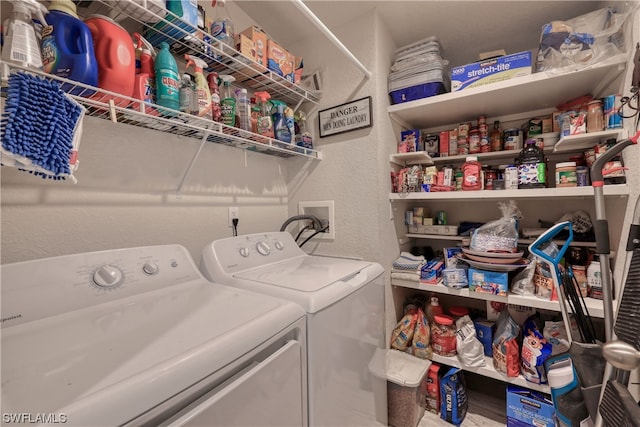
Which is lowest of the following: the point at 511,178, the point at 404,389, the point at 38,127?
the point at 404,389

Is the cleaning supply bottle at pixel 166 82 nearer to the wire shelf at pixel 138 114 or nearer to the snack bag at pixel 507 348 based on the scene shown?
the wire shelf at pixel 138 114

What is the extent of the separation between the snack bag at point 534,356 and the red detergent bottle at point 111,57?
217 centimetres

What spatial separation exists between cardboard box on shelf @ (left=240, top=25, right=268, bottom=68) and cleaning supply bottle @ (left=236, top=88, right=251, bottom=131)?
7.4 inches

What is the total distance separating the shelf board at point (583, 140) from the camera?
3.89ft

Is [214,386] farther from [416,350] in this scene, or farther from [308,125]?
[308,125]

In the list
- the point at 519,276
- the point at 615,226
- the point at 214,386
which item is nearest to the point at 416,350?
the point at 519,276

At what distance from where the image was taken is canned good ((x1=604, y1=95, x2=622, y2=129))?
1.18 metres

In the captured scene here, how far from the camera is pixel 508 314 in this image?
153 cm

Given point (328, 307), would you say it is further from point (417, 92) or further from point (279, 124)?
point (417, 92)

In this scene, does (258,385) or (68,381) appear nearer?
(68,381)

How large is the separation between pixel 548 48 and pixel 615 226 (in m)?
0.97

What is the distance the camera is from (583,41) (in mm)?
1224

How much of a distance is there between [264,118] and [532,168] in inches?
59.0

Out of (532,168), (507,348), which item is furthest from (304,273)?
(532,168)
